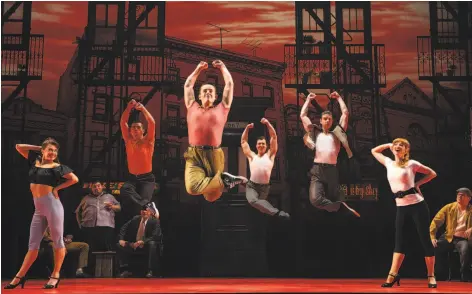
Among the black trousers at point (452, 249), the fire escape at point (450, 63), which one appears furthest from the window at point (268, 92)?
the black trousers at point (452, 249)

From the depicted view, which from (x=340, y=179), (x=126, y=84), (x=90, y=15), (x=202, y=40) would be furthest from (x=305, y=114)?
(x=90, y=15)

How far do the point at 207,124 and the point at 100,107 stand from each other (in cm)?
164

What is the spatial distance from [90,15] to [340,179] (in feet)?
13.7

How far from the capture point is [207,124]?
8078 mm

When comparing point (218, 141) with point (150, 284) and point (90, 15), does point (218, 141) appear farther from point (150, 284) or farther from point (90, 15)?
point (90, 15)

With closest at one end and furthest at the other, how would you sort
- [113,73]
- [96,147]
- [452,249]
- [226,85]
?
[226,85] < [452,249] < [96,147] < [113,73]

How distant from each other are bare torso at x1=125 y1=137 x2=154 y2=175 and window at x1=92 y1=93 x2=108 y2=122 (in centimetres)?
59

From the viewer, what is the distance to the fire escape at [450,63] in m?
8.69

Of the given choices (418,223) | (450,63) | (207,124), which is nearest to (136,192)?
(207,124)

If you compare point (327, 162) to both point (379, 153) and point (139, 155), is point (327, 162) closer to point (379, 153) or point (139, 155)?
point (379, 153)

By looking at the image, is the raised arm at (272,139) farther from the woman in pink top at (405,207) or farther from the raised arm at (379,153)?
the woman in pink top at (405,207)

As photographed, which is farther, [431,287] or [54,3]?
[54,3]

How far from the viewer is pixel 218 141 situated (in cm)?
810

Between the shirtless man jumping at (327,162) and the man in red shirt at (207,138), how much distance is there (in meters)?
1.10
